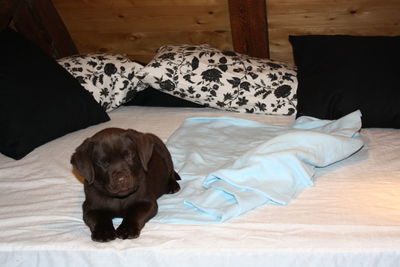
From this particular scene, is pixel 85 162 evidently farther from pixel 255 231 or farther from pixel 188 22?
pixel 188 22

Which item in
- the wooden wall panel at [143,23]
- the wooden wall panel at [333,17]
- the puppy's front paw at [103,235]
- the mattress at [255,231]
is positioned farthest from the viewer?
the wooden wall panel at [143,23]

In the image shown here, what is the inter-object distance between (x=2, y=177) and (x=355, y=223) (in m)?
1.44

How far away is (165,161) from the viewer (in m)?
1.82

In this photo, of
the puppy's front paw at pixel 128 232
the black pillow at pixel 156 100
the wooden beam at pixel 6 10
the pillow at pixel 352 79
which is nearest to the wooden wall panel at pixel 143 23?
the wooden beam at pixel 6 10

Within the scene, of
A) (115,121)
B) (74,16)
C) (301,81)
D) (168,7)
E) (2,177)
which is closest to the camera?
(2,177)

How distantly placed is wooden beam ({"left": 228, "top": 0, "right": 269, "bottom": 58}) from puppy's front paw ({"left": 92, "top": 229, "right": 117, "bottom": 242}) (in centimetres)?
155

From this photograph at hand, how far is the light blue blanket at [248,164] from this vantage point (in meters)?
1.61

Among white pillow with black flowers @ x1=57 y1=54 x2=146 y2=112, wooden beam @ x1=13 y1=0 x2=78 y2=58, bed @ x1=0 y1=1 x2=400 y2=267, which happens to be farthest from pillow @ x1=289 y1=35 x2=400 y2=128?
wooden beam @ x1=13 y1=0 x2=78 y2=58

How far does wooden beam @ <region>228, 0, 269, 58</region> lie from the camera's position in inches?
101

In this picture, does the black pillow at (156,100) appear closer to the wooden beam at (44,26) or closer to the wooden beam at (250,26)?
the wooden beam at (250,26)

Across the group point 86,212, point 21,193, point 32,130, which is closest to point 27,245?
point 86,212

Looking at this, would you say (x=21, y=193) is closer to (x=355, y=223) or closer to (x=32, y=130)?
(x=32, y=130)

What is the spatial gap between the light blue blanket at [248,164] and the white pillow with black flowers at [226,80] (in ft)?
0.83

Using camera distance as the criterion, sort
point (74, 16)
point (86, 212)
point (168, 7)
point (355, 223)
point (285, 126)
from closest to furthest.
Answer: point (355, 223) → point (86, 212) → point (285, 126) → point (168, 7) → point (74, 16)
